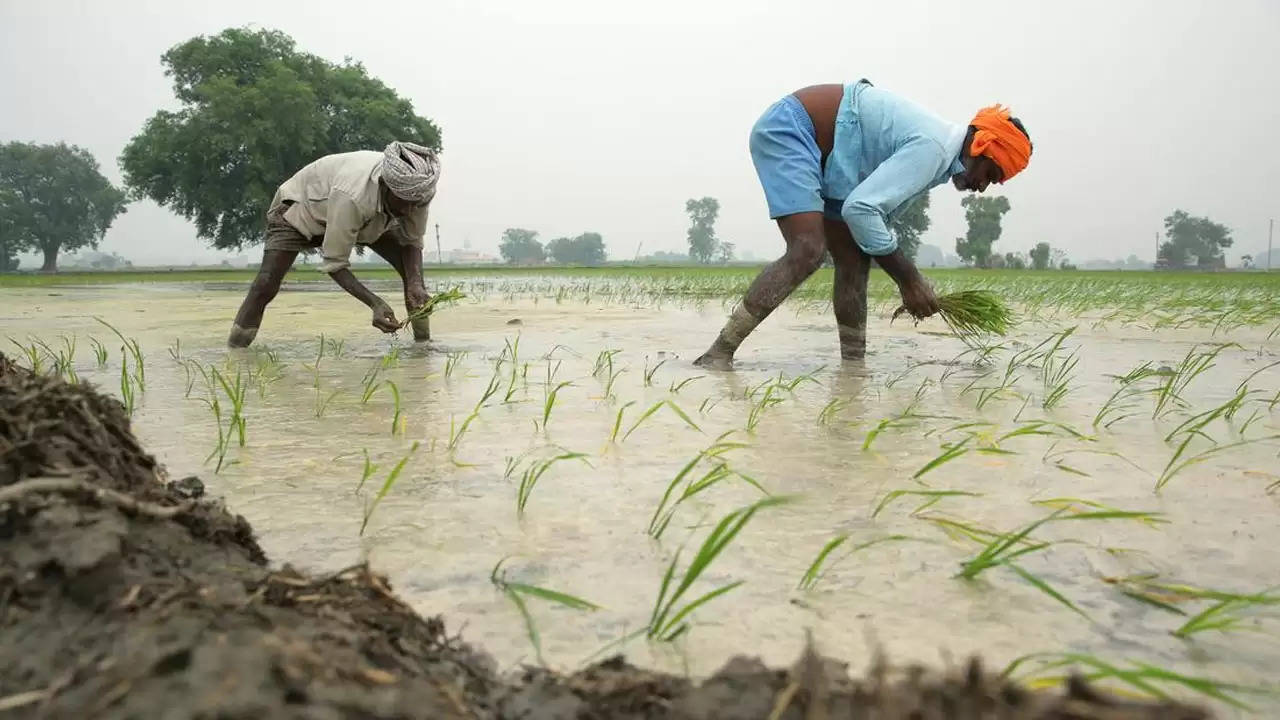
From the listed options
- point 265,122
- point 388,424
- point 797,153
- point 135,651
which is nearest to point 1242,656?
point 135,651

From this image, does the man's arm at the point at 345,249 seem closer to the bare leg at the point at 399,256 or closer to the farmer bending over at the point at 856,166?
the bare leg at the point at 399,256

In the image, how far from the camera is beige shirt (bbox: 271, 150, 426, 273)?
4188 millimetres

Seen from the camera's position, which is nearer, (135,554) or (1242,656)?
(135,554)

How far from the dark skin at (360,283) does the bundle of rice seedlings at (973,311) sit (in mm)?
2853

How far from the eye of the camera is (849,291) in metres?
4.15

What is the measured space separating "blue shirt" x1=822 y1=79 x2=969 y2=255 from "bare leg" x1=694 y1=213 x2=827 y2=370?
0.17 meters

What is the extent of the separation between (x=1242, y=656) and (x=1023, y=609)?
25 cm

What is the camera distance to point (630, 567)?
124 centimetres

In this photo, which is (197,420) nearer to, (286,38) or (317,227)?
(317,227)

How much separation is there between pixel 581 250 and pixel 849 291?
132 meters

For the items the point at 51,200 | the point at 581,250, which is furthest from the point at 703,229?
the point at 51,200

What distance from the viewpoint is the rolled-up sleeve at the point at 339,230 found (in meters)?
4.17

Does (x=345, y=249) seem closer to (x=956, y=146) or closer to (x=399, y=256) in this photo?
(x=399, y=256)

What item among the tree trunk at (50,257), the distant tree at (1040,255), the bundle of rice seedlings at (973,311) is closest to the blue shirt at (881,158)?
the bundle of rice seedlings at (973,311)
